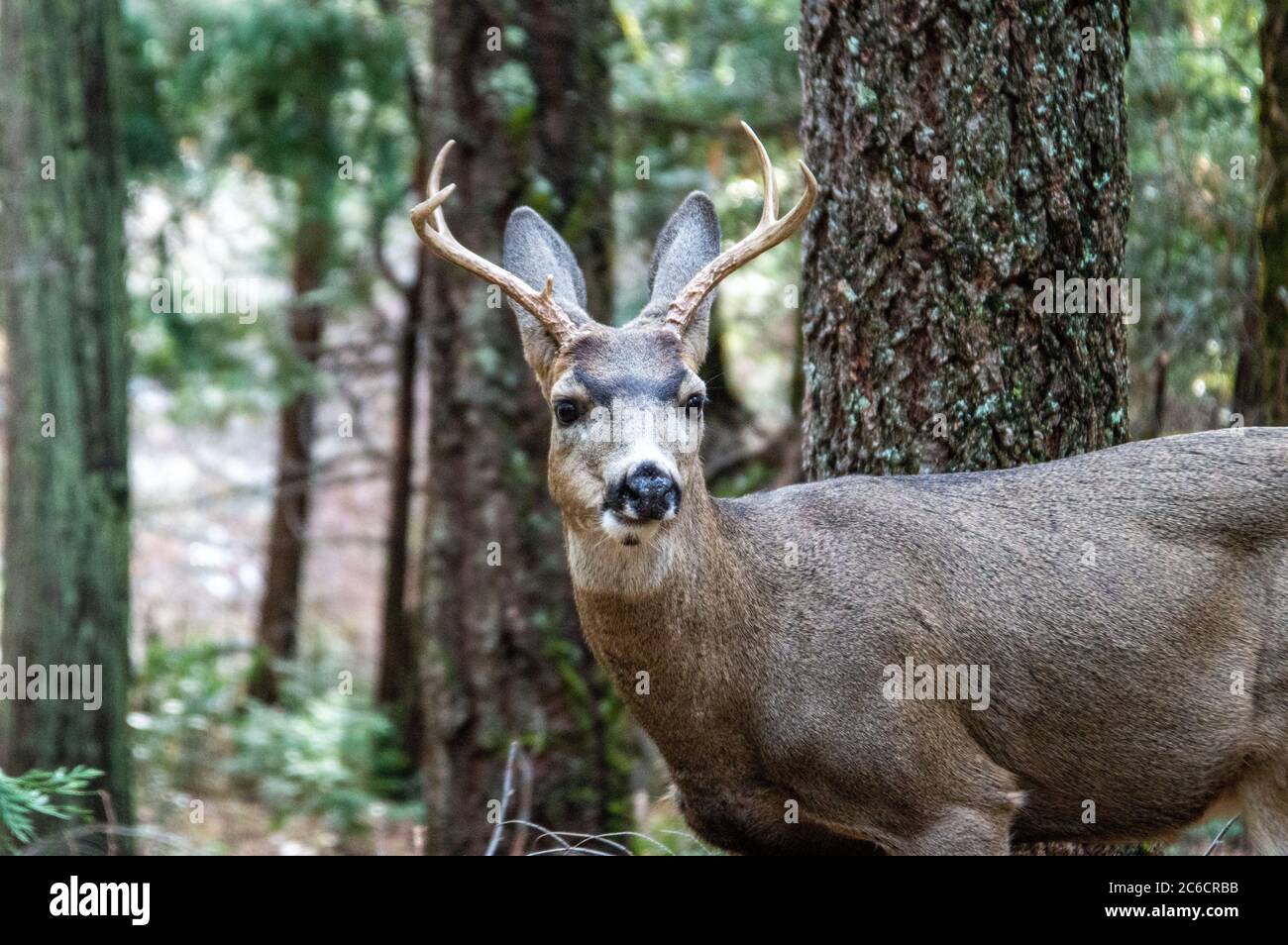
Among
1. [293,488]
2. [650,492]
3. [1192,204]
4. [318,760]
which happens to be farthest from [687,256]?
[293,488]

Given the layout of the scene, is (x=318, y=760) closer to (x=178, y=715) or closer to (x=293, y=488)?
(x=178, y=715)

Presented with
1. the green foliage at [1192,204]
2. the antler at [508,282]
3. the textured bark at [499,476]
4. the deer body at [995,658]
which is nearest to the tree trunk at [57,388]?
the textured bark at [499,476]

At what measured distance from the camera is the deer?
488cm

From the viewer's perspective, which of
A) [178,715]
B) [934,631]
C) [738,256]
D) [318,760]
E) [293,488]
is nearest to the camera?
[934,631]

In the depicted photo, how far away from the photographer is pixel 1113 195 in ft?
18.6

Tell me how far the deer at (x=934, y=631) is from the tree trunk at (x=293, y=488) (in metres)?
11.2

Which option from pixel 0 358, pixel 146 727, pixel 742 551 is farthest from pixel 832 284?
pixel 0 358

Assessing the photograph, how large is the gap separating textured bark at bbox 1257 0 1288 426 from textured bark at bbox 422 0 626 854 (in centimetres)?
422

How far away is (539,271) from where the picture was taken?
228 inches

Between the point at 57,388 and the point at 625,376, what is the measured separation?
597 centimetres

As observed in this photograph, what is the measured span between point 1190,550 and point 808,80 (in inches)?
94.0

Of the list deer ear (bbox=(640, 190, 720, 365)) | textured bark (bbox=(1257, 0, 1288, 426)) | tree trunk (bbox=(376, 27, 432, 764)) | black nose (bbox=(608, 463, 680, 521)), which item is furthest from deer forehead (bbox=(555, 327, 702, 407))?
tree trunk (bbox=(376, 27, 432, 764))
